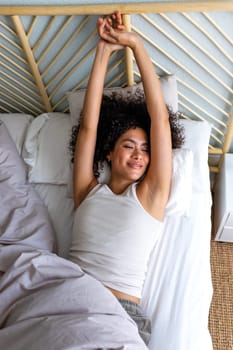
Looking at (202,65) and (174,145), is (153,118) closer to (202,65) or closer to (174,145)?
(174,145)

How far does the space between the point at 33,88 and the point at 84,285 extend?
3.37ft

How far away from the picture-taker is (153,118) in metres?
1.28

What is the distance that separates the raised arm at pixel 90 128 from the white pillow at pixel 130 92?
19 cm

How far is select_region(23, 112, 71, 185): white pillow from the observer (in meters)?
1.58

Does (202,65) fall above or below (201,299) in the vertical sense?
above

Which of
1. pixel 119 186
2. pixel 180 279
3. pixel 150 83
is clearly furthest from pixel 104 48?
pixel 180 279

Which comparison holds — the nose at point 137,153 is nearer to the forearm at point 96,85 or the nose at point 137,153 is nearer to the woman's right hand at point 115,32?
the forearm at point 96,85

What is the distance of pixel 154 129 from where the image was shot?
4.18 ft

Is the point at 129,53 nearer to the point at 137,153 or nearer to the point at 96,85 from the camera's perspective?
the point at 96,85

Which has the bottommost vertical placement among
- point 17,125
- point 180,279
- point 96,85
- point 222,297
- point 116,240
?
point 222,297

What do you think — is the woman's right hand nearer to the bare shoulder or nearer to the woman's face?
the woman's face

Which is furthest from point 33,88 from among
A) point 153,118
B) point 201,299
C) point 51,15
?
point 201,299

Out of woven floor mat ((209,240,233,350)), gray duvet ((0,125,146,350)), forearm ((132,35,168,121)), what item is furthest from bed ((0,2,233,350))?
woven floor mat ((209,240,233,350))

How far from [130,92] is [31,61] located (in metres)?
0.42
